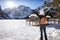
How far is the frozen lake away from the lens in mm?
3065

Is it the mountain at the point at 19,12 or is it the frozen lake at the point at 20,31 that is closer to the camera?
the frozen lake at the point at 20,31

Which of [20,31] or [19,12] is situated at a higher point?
[19,12]

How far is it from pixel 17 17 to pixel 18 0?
0.48 meters

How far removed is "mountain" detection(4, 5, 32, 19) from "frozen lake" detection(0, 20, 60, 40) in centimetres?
14

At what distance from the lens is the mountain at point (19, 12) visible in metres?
4.26

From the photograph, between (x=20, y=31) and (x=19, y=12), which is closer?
(x=20, y=31)

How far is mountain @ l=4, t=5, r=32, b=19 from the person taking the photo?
14.0ft

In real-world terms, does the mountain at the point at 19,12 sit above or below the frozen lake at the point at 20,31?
above

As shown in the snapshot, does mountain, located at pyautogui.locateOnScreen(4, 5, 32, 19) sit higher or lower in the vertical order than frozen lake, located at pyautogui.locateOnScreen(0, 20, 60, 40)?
higher

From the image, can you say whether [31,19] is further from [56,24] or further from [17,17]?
[56,24]

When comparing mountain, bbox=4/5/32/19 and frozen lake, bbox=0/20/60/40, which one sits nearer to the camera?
frozen lake, bbox=0/20/60/40

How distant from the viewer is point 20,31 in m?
3.55

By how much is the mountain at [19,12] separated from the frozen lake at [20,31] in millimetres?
144

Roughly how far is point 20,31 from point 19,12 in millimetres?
916
